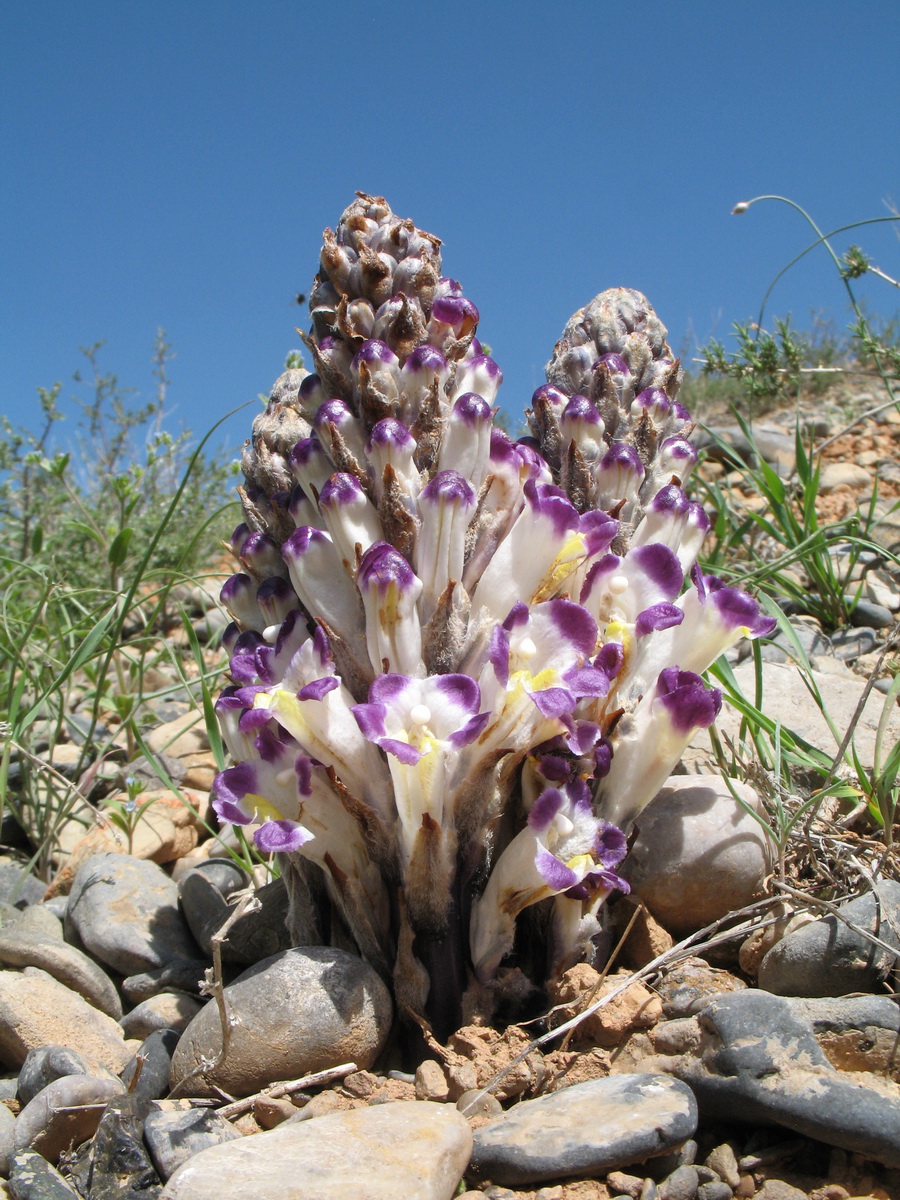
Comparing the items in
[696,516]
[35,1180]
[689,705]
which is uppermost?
[696,516]

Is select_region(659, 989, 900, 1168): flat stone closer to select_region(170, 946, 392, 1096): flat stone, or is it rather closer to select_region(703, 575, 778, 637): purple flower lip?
select_region(170, 946, 392, 1096): flat stone

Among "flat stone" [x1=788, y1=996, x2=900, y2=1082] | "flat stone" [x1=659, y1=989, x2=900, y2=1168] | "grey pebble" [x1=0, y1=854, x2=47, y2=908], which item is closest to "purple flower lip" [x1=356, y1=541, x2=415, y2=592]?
"flat stone" [x1=659, y1=989, x2=900, y2=1168]

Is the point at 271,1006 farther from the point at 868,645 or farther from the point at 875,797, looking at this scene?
the point at 868,645

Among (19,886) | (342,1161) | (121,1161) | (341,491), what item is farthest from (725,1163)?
(19,886)

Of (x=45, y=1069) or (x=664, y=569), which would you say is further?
(x=664, y=569)

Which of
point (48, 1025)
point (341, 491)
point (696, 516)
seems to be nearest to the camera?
point (341, 491)

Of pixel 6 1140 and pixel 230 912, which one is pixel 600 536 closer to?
pixel 230 912

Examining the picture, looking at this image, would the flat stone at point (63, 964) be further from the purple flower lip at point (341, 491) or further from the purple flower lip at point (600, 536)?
the purple flower lip at point (600, 536)
